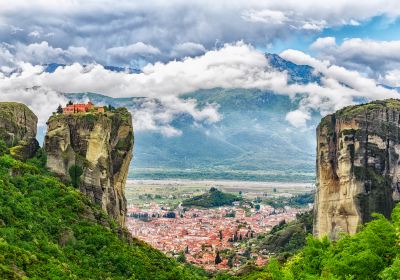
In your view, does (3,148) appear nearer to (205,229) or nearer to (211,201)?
(205,229)

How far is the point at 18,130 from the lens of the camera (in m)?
57.3

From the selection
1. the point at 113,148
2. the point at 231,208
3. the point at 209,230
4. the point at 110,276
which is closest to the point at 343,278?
the point at 110,276

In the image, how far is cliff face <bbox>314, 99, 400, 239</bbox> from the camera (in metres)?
65.2

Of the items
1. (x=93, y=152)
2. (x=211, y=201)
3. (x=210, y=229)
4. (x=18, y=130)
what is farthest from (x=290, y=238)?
(x=211, y=201)

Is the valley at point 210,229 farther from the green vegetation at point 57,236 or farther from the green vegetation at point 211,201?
the green vegetation at point 57,236

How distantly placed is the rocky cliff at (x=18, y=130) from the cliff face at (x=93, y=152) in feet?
5.94

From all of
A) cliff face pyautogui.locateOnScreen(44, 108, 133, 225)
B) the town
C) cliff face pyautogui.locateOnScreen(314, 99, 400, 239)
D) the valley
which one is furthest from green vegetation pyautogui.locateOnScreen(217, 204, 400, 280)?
the town

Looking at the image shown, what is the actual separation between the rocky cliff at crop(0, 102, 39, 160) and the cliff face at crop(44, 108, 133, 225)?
181 centimetres

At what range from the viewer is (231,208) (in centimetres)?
18262

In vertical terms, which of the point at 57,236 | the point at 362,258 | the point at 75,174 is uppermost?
the point at 75,174

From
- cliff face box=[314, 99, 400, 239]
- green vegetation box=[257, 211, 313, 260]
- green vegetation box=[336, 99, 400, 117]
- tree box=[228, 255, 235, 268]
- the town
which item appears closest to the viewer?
cliff face box=[314, 99, 400, 239]

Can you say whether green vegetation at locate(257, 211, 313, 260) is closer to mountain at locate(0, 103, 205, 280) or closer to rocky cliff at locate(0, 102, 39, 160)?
mountain at locate(0, 103, 205, 280)

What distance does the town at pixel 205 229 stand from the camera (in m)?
96.2

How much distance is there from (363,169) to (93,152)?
96.6ft
